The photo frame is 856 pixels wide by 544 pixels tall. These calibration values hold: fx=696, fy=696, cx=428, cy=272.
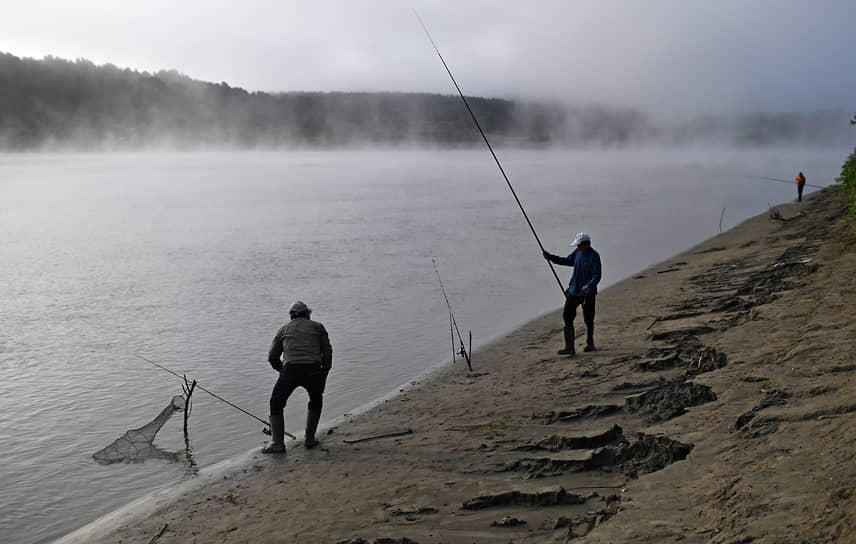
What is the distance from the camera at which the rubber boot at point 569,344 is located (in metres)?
9.69

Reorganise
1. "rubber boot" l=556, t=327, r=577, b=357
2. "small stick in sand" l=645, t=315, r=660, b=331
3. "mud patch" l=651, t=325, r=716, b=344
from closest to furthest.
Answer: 1. "mud patch" l=651, t=325, r=716, b=344
2. "rubber boot" l=556, t=327, r=577, b=357
3. "small stick in sand" l=645, t=315, r=660, b=331

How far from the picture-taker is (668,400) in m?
6.48

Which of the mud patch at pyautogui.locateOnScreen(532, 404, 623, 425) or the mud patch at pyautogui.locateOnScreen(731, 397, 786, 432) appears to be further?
the mud patch at pyautogui.locateOnScreen(532, 404, 623, 425)

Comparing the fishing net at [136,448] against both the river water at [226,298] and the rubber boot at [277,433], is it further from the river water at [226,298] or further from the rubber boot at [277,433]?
the rubber boot at [277,433]

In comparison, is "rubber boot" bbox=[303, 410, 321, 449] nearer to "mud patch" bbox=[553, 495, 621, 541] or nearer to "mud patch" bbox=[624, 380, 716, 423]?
"mud patch" bbox=[624, 380, 716, 423]

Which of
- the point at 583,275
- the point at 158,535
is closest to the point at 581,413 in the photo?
the point at 583,275

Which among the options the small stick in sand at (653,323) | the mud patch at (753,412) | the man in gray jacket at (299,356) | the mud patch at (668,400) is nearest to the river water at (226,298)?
the man in gray jacket at (299,356)

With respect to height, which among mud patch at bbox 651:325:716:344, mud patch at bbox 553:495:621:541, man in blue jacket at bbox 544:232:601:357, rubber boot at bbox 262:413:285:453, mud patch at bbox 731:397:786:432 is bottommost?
rubber boot at bbox 262:413:285:453

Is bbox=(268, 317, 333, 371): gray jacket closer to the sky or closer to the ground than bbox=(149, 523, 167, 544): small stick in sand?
closer to the sky

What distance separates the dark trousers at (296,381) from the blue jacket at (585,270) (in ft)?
11.7

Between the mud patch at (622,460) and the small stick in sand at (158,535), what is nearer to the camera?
the mud patch at (622,460)

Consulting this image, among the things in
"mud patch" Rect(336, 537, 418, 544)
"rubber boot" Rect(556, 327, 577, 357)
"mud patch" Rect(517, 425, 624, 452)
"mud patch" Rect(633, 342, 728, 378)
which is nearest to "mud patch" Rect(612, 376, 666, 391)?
"mud patch" Rect(633, 342, 728, 378)

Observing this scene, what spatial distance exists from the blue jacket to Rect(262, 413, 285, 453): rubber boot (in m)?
4.06

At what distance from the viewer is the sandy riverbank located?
13.8ft
